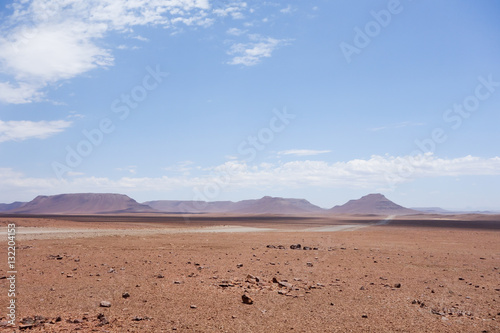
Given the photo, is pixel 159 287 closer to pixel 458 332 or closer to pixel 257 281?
pixel 257 281

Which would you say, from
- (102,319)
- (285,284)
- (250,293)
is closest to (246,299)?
(250,293)

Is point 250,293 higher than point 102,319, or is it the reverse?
point 102,319

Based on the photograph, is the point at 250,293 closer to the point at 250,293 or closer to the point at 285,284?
the point at 250,293

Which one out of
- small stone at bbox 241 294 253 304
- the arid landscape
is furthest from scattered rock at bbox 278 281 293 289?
small stone at bbox 241 294 253 304

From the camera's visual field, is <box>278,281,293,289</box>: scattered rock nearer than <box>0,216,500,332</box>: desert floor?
No

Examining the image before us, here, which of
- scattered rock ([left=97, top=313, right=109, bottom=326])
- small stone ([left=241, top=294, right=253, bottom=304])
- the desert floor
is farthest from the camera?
small stone ([left=241, top=294, right=253, bottom=304])

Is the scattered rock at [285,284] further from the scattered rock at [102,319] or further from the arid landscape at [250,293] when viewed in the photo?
the scattered rock at [102,319]

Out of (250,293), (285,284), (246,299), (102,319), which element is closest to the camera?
(102,319)

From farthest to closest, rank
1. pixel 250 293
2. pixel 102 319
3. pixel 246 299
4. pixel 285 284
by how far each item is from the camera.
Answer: pixel 285 284 → pixel 250 293 → pixel 246 299 → pixel 102 319

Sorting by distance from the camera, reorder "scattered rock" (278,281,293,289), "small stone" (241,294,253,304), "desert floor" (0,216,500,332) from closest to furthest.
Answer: "desert floor" (0,216,500,332)
"small stone" (241,294,253,304)
"scattered rock" (278,281,293,289)

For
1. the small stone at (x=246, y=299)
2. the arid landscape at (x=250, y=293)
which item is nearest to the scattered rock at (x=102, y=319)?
the arid landscape at (x=250, y=293)

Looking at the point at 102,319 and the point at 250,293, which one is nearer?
the point at 102,319

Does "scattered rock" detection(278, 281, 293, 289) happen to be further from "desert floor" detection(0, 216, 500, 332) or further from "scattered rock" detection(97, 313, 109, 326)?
"scattered rock" detection(97, 313, 109, 326)

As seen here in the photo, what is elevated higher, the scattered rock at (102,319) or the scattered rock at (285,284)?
the scattered rock at (102,319)
